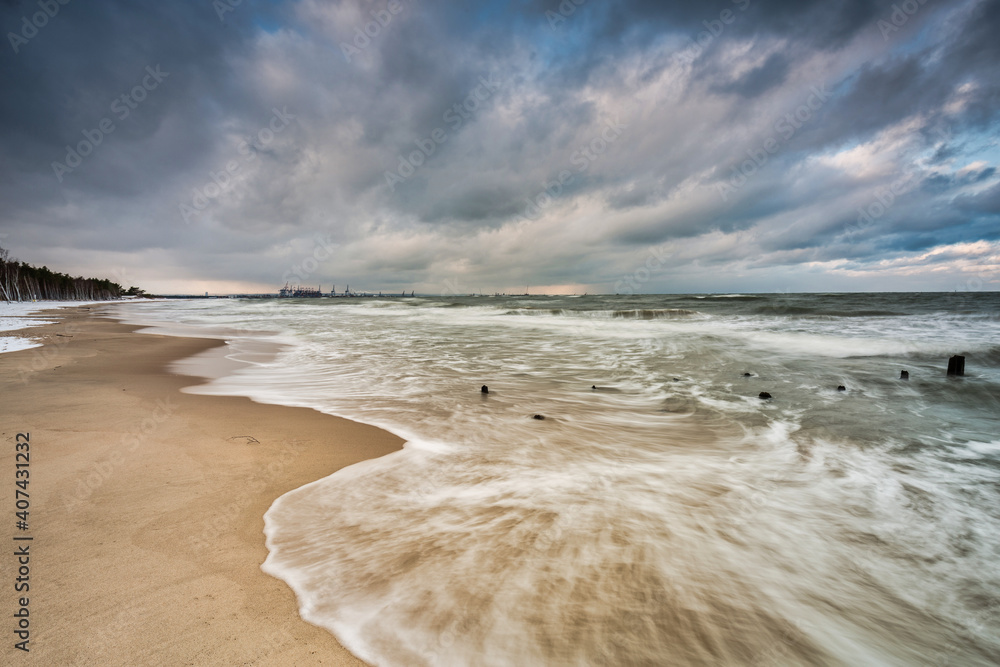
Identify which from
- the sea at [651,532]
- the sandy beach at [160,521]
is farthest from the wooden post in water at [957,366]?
the sandy beach at [160,521]

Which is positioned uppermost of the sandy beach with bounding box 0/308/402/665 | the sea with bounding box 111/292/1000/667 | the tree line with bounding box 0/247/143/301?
the tree line with bounding box 0/247/143/301

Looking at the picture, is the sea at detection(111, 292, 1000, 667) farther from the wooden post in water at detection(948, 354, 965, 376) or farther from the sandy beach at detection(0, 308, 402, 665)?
the wooden post in water at detection(948, 354, 965, 376)

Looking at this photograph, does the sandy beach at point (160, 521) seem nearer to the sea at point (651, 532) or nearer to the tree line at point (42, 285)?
the sea at point (651, 532)

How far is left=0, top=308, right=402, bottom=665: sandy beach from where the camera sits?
148 cm

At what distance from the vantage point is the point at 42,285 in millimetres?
73938

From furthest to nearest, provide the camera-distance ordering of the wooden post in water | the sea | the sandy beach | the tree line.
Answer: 1. the tree line
2. the wooden post in water
3. the sea
4. the sandy beach

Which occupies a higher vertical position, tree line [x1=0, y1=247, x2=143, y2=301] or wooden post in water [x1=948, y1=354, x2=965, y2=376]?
tree line [x1=0, y1=247, x2=143, y2=301]

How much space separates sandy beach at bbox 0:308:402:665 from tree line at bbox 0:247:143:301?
88.3 m

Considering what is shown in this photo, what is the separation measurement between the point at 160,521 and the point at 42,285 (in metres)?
110

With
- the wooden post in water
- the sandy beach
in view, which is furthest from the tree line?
the wooden post in water

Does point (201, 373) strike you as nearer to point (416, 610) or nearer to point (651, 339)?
point (416, 610)

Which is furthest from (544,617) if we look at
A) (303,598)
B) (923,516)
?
(923,516)

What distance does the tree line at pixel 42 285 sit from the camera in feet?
199

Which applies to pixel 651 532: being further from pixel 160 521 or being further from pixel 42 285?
pixel 42 285
